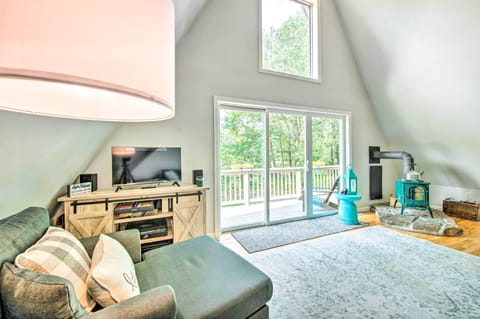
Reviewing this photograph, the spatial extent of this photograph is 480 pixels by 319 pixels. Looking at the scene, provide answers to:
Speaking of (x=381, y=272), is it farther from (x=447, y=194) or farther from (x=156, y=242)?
(x=447, y=194)

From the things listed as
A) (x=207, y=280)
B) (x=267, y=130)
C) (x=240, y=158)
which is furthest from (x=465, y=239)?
(x=207, y=280)

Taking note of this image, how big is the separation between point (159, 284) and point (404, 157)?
455 centimetres

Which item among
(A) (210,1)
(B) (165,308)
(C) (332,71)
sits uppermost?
(A) (210,1)

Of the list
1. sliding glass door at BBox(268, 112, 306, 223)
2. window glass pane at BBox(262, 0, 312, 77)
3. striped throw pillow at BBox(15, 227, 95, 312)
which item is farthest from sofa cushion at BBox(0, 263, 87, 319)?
window glass pane at BBox(262, 0, 312, 77)

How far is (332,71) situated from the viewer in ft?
13.2

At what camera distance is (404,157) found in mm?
3908

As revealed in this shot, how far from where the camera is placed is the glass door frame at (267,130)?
3076 millimetres

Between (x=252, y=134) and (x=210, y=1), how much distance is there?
2072 millimetres

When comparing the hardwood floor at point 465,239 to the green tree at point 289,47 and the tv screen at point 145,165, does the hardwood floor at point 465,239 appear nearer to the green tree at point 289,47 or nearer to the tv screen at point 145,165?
the green tree at point 289,47

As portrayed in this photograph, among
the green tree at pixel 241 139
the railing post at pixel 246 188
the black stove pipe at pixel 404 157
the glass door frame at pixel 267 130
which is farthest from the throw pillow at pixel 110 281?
the black stove pipe at pixel 404 157

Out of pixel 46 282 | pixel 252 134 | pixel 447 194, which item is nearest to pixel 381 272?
pixel 252 134

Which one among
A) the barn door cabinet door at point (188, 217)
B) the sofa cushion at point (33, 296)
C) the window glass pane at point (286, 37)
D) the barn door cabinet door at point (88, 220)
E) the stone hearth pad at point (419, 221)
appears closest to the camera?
the sofa cushion at point (33, 296)

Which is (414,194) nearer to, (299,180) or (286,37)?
(299,180)

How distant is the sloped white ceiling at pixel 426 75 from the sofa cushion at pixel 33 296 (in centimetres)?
452
